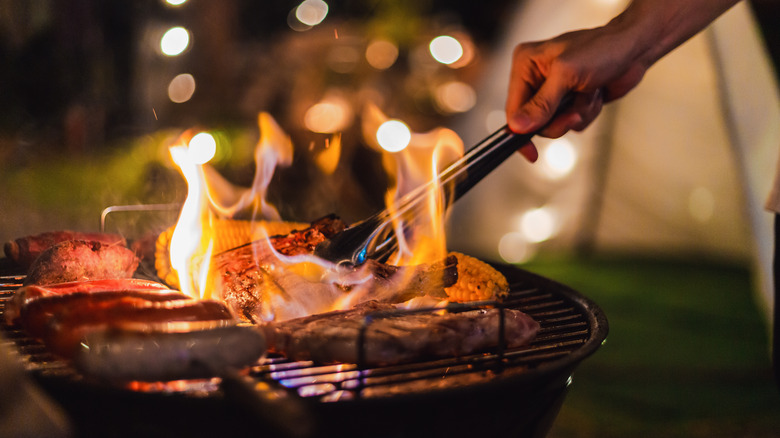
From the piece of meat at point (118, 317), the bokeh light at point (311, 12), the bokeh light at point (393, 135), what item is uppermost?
the bokeh light at point (311, 12)

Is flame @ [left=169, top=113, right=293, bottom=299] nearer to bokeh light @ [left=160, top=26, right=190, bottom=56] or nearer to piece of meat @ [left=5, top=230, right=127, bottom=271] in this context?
piece of meat @ [left=5, top=230, right=127, bottom=271]

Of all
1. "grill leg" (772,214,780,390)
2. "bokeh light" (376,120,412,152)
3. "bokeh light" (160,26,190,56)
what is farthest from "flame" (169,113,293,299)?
"bokeh light" (160,26,190,56)

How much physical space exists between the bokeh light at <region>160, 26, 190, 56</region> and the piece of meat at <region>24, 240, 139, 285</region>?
23.1 ft

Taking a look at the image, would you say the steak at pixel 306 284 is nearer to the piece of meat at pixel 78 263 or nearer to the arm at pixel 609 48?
the piece of meat at pixel 78 263

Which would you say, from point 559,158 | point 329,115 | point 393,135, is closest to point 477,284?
point 559,158

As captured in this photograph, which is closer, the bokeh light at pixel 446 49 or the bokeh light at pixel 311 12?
the bokeh light at pixel 446 49

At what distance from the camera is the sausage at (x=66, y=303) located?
199cm

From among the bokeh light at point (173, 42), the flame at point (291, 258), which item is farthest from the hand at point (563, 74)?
the bokeh light at point (173, 42)

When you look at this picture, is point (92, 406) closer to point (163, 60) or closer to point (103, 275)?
point (103, 275)

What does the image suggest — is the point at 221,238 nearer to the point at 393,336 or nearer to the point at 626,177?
the point at 393,336

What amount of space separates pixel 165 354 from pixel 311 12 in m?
10.2

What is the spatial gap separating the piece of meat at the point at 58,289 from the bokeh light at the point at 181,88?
7574 millimetres

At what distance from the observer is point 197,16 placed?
28.6 feet

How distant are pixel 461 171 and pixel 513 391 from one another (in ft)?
3.95
